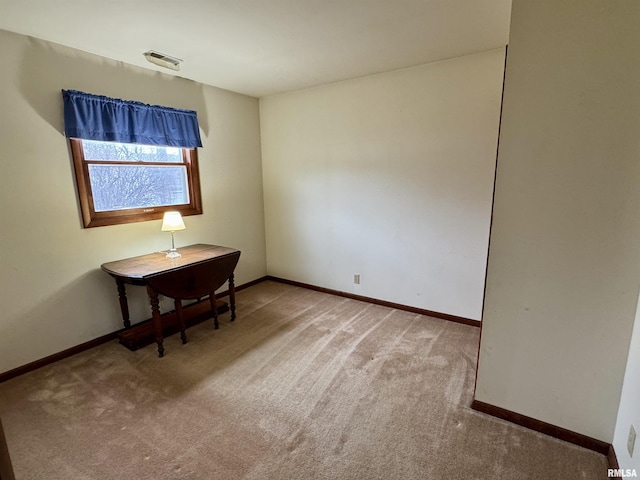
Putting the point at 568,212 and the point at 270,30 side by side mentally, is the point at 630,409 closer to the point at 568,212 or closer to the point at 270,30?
the point at 568,212

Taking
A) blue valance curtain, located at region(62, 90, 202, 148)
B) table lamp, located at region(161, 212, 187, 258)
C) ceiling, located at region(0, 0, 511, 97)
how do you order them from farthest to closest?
table lamp, located at region(161, 212, 187, 258) < blue valance curtain, located at region(62, 90, 202, 148) < ceiling, located at region(0, 0, 511, 97)

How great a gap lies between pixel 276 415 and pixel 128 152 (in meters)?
2.59

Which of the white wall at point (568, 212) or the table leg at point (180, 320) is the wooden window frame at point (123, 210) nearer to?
the table leg at point (180, 320)

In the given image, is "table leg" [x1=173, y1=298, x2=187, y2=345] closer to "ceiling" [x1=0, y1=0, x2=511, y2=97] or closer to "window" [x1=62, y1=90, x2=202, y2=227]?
"window" [x1=62, y1=90, x2=202, y2=227]

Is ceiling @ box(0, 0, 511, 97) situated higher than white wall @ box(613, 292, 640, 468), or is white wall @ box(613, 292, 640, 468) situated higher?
ceiling @ box(0, 0, 511, 97)

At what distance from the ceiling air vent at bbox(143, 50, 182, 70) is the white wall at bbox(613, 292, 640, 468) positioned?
350 centimetres

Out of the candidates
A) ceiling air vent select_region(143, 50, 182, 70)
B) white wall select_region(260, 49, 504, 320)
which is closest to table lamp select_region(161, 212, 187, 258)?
ceiling air vent select_region(143, 50, 182, 70)

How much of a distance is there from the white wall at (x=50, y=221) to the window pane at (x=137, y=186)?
0.19 meters

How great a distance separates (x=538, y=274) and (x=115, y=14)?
2.88 metres

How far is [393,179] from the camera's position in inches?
127

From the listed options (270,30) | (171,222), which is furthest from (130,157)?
(270,30)

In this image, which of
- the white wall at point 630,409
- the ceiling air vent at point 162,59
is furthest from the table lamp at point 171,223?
the white wall at point 630,409

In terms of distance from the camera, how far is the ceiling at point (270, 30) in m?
1.86

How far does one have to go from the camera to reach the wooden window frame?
2.55 m
